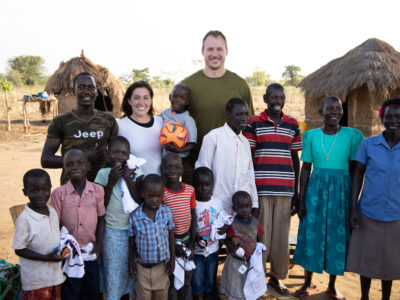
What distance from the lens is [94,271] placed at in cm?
234

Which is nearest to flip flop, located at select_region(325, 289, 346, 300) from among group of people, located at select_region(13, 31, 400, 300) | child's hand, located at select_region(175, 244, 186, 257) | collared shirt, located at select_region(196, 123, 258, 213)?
group of people, located at select_region(13, 31, 400, 300)

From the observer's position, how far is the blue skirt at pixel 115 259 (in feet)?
7.74

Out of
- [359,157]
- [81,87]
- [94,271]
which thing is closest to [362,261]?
[359,157]

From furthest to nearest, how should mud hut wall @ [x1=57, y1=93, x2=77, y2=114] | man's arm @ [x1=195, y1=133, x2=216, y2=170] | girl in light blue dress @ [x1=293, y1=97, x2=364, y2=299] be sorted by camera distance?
mud hut wall @ [x1=57, y1=93, x2=77, y2=114]
girl in light blue dress @ [x1=293, y1=97, x2=364, y2=299]
man's arm @ [x1=195, y1=133, x2=216, y2=170]

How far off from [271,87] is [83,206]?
182 centimetres

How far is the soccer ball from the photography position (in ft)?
8.41

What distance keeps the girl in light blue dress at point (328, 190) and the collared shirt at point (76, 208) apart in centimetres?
184

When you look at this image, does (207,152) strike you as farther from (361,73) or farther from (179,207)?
(361,73)

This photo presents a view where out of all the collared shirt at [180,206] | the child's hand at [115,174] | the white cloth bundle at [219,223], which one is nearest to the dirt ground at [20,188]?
the white cloth bundle at [219,223]

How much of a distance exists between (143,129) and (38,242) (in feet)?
3.70

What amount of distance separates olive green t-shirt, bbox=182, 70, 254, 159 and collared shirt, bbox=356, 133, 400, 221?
1251mm

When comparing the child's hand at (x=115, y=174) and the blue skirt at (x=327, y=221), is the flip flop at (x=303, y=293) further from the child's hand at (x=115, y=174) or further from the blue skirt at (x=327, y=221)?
the child's hand at (x=115, y=174)

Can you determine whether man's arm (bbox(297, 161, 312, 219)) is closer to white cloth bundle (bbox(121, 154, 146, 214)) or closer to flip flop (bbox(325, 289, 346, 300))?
flip flop (bbox(325, 289, 346, 300))

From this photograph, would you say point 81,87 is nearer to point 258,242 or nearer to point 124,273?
point 124,273
